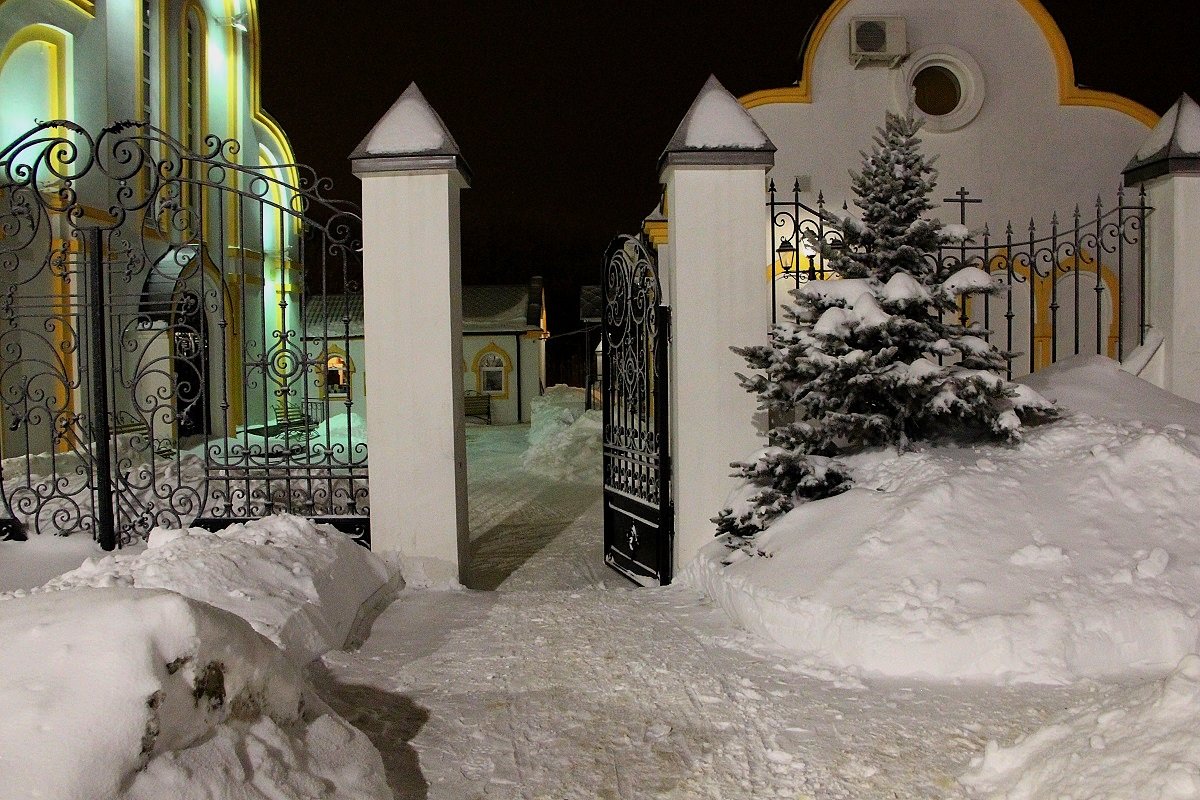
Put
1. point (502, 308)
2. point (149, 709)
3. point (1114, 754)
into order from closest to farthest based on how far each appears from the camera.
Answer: point (149, 709)
point (1114, 754)
point (502, 308)

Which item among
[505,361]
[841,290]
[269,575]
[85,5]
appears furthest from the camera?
[505,361]

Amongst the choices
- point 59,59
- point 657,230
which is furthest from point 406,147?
point 59,59

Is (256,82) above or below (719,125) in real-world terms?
above

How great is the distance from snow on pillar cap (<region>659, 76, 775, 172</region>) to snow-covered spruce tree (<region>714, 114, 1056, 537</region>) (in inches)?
32.8

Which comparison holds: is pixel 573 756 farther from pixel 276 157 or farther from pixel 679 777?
pixel 276 157

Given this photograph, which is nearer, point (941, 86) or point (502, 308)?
point (941, 86)

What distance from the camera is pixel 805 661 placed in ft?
14.9

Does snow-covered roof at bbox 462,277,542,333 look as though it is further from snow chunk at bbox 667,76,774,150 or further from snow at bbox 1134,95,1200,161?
snow at bbox 1134,95,1200,161

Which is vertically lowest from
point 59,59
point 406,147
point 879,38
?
point 406,147

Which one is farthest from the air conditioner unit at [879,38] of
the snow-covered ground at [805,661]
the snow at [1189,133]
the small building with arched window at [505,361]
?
the small building with arched window at [505,361]

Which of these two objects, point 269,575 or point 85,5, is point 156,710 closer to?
point 269,575

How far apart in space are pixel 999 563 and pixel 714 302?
2.80 meters

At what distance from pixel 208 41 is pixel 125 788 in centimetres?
1701

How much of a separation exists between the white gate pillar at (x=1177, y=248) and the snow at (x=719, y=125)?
11.6ft
